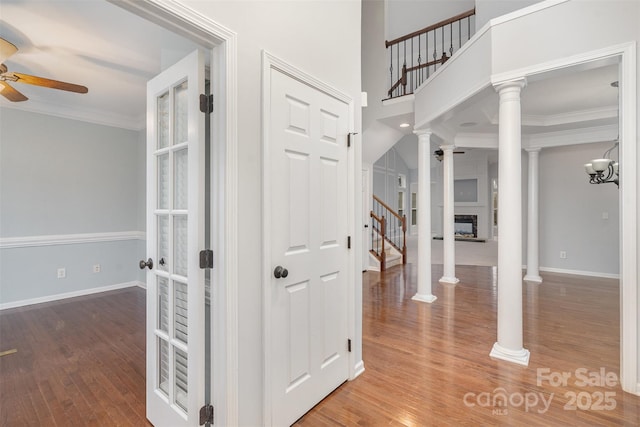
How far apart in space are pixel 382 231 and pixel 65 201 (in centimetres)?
548

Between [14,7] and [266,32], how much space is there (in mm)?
2131

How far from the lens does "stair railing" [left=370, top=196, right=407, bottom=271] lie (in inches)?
256

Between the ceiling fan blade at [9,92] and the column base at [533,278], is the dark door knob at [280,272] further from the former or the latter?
the column base at [533,278]

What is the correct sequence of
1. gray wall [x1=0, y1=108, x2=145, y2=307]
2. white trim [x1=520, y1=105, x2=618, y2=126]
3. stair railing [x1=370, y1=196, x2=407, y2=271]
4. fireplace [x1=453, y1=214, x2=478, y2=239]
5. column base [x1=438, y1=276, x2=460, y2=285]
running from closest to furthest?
gray wall [x1=0, y1=108, x2=145, y2=307] → white trim [x1=520, y1=105, x2=618, y2=126] → column base [x1=438, y1=276, x2=460, y2=285] → stair railing [x1=370, y1=196, x2=407, y2=271] → fireplace [x1=453, y1=214, x2=478, y2=239]

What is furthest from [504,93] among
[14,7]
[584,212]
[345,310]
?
[584,212]

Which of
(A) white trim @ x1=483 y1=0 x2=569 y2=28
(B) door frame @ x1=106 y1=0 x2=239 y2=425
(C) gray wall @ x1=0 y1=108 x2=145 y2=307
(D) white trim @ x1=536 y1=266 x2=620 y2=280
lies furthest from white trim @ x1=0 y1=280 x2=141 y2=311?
(D) white trim @ x1=536 y1=266 x2=620 y2=280

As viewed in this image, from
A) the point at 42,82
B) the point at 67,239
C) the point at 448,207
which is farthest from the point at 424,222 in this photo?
the point at 67,239

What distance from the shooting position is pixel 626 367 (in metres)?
2.13

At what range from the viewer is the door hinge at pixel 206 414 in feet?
4.96

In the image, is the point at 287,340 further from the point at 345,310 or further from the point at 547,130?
the point at 547,130

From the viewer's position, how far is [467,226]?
11.1 metres

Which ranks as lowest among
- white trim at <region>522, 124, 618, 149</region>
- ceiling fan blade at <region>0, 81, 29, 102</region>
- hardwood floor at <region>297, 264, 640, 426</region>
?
hardwood floor at <region>297, 264, 640, 426</region>

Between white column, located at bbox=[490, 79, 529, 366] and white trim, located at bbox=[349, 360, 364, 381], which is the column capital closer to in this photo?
A: white column, located at bbox=[490, 79, 529, 366]

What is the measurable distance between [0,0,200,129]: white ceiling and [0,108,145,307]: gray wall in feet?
1.34
